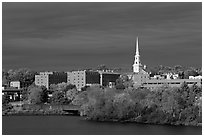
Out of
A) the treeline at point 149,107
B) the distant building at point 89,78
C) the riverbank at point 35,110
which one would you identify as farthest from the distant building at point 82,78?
the treeline at point 149,107

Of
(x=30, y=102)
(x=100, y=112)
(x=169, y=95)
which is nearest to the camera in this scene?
(x=169, y=95)

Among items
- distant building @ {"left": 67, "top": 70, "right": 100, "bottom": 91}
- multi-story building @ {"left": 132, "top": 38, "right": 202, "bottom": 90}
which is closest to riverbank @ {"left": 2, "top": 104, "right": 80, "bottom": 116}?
multi-story building @ {"left": 132, "top": 38, "right": 202, "bottom": 90}

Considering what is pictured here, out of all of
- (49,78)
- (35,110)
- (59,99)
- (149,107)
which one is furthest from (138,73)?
(149,107)

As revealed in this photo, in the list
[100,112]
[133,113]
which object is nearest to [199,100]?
[133,113]

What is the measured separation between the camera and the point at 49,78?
81.1 ft

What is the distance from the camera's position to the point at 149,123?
31.6ft

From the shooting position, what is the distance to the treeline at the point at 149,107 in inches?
366

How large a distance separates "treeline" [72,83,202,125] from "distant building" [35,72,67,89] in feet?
40.6

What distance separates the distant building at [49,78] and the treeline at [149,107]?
12390mm

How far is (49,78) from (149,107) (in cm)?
1507

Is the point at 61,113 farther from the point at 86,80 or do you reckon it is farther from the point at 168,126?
the point at 86,80

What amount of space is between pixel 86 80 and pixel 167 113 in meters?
15.0

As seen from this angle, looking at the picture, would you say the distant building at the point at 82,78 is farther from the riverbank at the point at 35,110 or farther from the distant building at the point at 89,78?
the riverbank at the point at 35,110

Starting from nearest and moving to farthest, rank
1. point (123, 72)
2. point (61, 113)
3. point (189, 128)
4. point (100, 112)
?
point (189, 128) < point (100, 112) < point (61, 113) < point (123, 72)
